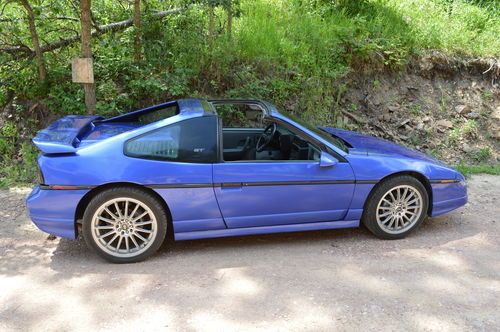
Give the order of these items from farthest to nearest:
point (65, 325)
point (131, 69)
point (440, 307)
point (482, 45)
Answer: point (482, 45) → point (131, 69) → point (440, 307) → point (65, 325)

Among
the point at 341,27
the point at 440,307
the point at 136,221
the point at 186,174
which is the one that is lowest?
the point at 440,307

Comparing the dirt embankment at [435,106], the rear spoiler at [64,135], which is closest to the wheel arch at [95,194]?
the rear spoiler at [64,135]

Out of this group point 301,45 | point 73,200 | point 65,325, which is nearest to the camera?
point 65,325

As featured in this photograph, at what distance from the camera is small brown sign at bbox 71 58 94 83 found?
546 cm

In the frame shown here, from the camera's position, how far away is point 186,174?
3.90m

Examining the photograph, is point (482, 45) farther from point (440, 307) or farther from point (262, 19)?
point (440, 307)

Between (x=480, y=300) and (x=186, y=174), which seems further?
(x=186, y=174)

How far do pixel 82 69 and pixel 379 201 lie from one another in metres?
3.77

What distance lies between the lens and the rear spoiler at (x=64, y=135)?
12.5 ft

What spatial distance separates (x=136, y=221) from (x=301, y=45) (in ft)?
15.9

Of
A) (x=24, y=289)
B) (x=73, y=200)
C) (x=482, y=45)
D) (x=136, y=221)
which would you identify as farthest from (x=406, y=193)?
(x=482, y=45)

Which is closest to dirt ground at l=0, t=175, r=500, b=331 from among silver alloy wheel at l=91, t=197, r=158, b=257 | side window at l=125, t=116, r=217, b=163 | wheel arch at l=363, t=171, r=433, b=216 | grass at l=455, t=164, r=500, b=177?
silver alloy wheel at l=91, t=197, r=158, b=257

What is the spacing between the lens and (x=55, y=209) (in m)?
3.77

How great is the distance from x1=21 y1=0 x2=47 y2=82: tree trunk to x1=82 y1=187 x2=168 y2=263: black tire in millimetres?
3636
